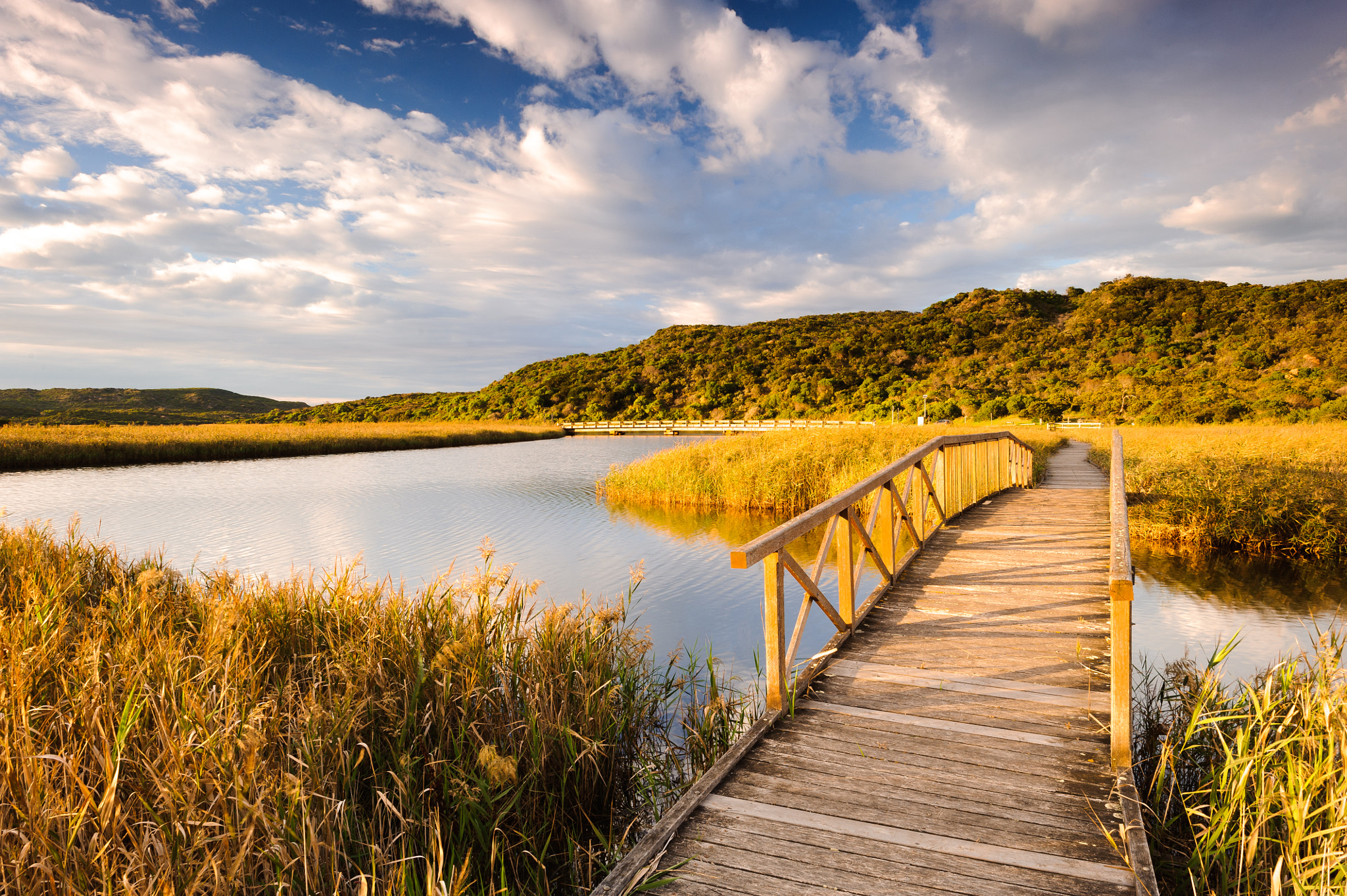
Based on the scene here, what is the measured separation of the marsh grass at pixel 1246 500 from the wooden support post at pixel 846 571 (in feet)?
30.4

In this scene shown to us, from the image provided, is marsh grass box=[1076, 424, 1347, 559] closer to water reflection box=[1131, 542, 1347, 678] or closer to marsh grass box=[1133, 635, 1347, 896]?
water reflection box=[1131, 542, 1347, 678]

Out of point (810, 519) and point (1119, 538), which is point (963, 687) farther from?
point (810, 519)

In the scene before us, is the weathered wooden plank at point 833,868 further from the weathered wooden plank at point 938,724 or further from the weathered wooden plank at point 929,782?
the weathered wooden plank at point 938,724

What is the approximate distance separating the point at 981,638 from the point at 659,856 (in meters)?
3.69

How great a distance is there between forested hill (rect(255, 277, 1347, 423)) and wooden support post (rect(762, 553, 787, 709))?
41476 mm

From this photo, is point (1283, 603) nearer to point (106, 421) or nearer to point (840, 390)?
point (840, 390)

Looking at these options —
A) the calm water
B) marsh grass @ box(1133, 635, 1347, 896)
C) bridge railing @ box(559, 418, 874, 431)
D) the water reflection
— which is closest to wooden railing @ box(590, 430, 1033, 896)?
the calm water

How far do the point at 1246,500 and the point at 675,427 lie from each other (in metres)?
51.5

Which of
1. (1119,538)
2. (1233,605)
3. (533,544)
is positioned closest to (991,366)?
(1233,605)

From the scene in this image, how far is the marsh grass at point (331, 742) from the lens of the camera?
2.45 m

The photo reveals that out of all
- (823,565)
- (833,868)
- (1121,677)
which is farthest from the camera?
(823,565)

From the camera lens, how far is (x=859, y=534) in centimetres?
554

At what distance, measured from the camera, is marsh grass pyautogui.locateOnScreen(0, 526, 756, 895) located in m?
2.45

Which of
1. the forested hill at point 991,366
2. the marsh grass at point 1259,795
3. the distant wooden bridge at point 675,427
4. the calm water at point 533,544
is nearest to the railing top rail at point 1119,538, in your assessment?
the marsh grass at point 1259,795
